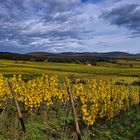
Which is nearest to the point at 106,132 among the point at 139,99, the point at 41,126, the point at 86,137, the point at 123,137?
the point at 123,137

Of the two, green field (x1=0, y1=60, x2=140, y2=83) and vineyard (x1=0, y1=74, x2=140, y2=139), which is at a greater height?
vineyard (x1=0, y1=74, x2=140, y2=139)

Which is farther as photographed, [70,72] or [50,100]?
[70,72]

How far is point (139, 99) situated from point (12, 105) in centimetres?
1888

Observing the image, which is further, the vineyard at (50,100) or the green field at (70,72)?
the green field at (70,72)

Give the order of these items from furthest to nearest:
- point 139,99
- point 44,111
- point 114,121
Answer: point 139,99, point 114,121, point 44,111

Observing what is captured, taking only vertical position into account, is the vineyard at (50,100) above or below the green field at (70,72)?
above

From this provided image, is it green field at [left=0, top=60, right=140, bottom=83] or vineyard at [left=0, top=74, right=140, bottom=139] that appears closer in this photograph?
vineyard at [left=0, top=74, right=140, bottom=139]

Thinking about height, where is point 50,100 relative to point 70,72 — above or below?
above

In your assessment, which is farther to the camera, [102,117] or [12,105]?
[102,117]

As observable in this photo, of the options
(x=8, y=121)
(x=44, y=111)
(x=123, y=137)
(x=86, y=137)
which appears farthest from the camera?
(x=44, y=111)

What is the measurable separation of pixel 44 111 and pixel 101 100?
7736mm

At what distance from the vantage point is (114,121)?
27.1 metres

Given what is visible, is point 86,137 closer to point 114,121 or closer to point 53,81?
point 53,81

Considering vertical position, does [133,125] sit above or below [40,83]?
below
